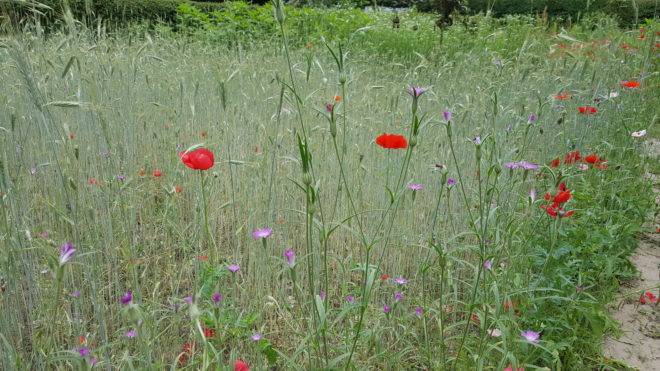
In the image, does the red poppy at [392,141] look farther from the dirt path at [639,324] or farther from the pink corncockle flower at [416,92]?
the dirt path at [639,324]

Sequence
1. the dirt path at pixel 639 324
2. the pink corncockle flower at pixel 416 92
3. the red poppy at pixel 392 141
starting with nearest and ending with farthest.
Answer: the pink corncockle flower at pixel 416 92 < the red poppy at pixel 392 141 < the dirt path at pixel 639 324

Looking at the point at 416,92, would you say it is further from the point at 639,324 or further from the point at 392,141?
the point at 639,324

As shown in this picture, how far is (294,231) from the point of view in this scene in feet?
7.14

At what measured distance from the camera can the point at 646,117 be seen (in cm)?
421

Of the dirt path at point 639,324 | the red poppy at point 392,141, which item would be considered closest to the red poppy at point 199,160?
the red poppy at point 392,141

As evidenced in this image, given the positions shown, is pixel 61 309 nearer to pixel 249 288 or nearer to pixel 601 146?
pixel 249 288

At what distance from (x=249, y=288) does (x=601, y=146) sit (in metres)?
2.79

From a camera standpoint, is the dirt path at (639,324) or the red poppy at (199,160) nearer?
the red poppy at (199,160)

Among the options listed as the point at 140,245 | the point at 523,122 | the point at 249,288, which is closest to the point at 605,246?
the point at 523,122

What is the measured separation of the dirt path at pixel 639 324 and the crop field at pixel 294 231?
0.31 feet

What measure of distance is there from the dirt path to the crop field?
96 mm

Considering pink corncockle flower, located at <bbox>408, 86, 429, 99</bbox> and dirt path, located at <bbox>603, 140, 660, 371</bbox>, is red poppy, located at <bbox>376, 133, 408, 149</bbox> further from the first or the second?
dirt path, located at <bbox>603, 140, 660, 371</bbox>

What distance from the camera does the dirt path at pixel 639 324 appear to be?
5.43 feet

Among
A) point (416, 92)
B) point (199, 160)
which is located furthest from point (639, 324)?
point (199, 160)
